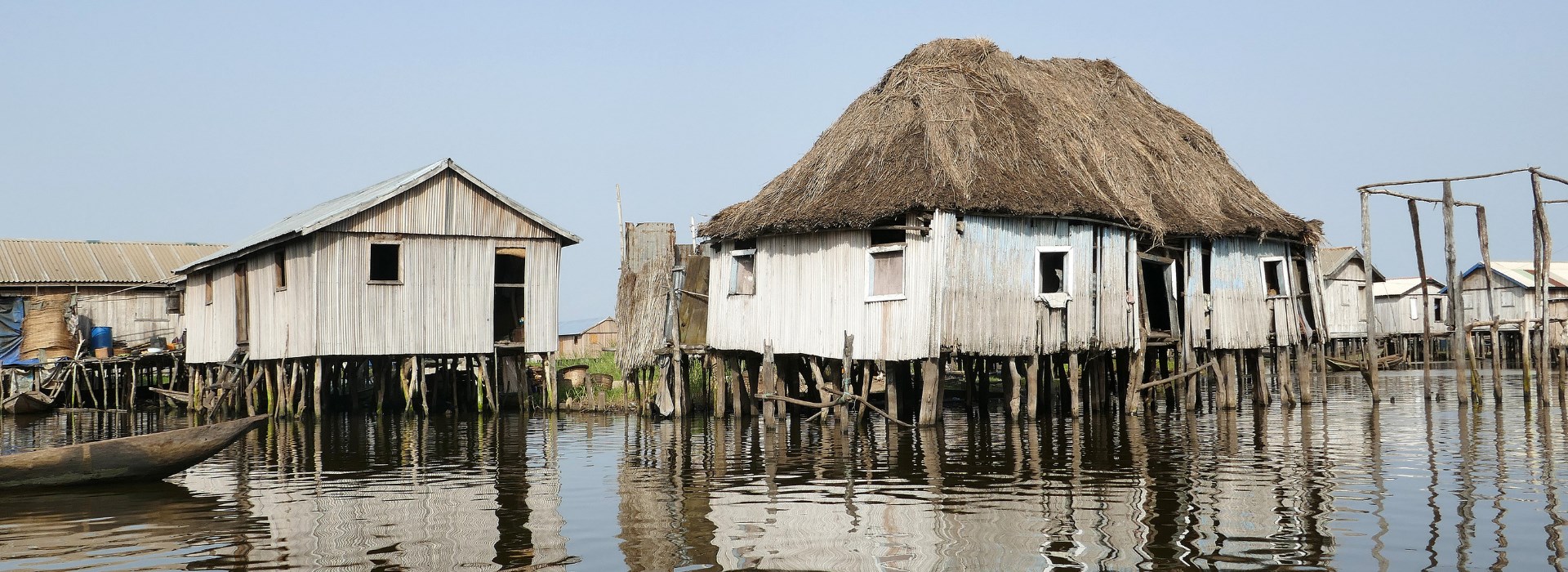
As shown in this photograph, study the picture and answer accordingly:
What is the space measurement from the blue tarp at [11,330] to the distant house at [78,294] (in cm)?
2

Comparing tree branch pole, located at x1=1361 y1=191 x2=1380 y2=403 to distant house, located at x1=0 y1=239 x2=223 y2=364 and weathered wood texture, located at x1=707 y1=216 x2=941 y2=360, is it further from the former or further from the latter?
distant house, located at x1=0 y1=239 x2=223 y2=364

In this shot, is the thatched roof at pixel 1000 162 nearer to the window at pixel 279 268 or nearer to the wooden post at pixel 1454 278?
the wooden post at pixel 1454 278

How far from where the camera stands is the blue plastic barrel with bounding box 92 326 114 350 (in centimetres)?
3928

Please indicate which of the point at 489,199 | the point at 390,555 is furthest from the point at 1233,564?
the point at 489,199

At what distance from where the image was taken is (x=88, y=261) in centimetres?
4281

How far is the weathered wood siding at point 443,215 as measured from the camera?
27250mm

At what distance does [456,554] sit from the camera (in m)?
10.8

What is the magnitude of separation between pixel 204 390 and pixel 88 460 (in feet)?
64.7

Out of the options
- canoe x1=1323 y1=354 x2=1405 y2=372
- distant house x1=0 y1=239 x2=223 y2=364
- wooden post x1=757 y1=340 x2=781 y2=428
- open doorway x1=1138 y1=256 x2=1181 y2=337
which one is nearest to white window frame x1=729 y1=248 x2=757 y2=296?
wooden post x1=757 y1=340 x2=781 y2=428

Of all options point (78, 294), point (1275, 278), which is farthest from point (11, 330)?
point (1275, 278)

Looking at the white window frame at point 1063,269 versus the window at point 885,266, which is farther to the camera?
the white window frame at point 1063,269

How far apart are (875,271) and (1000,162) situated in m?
2.75

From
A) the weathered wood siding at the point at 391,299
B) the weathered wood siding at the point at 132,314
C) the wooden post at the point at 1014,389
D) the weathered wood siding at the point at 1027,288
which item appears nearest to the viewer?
the weathered wood siding at the point at 1027,288

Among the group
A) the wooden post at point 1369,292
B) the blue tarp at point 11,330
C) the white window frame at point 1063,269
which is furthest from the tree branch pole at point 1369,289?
the blue tarp at point 11,330
